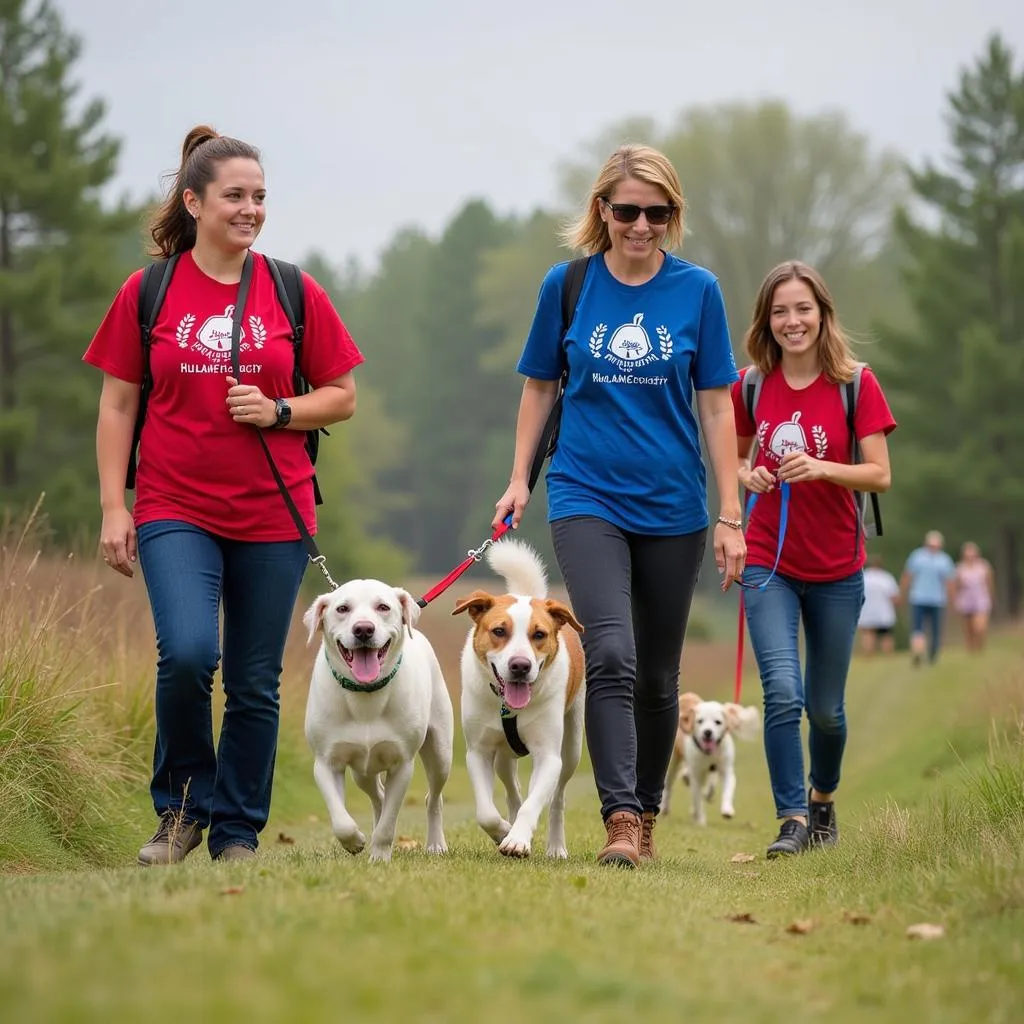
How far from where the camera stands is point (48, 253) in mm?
32469

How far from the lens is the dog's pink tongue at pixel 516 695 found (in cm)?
625

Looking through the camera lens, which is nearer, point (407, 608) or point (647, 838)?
point (407, 608)

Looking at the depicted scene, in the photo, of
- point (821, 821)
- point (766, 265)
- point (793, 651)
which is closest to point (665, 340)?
point (793, 651)

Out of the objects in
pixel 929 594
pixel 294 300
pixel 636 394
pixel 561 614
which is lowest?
pixel 929 594

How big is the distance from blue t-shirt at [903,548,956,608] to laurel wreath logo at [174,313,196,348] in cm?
2017

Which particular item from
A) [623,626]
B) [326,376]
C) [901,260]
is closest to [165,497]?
[326,376]

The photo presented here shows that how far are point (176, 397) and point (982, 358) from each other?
34286mm

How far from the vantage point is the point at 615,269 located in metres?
6.66

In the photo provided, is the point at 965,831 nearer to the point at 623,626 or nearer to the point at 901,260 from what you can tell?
the point at 623,626

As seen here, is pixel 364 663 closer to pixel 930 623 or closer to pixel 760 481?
pixel 760 481

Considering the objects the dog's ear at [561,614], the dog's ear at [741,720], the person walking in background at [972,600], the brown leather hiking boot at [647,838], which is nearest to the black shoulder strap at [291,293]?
the dog's ear at [561,614]

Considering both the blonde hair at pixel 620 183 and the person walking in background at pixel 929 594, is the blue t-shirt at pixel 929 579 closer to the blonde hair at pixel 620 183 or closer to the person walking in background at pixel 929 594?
the person walking in background at pixel 929 594

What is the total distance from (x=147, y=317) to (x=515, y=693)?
2.03 metres

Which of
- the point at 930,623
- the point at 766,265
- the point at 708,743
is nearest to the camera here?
the point at 708,743
